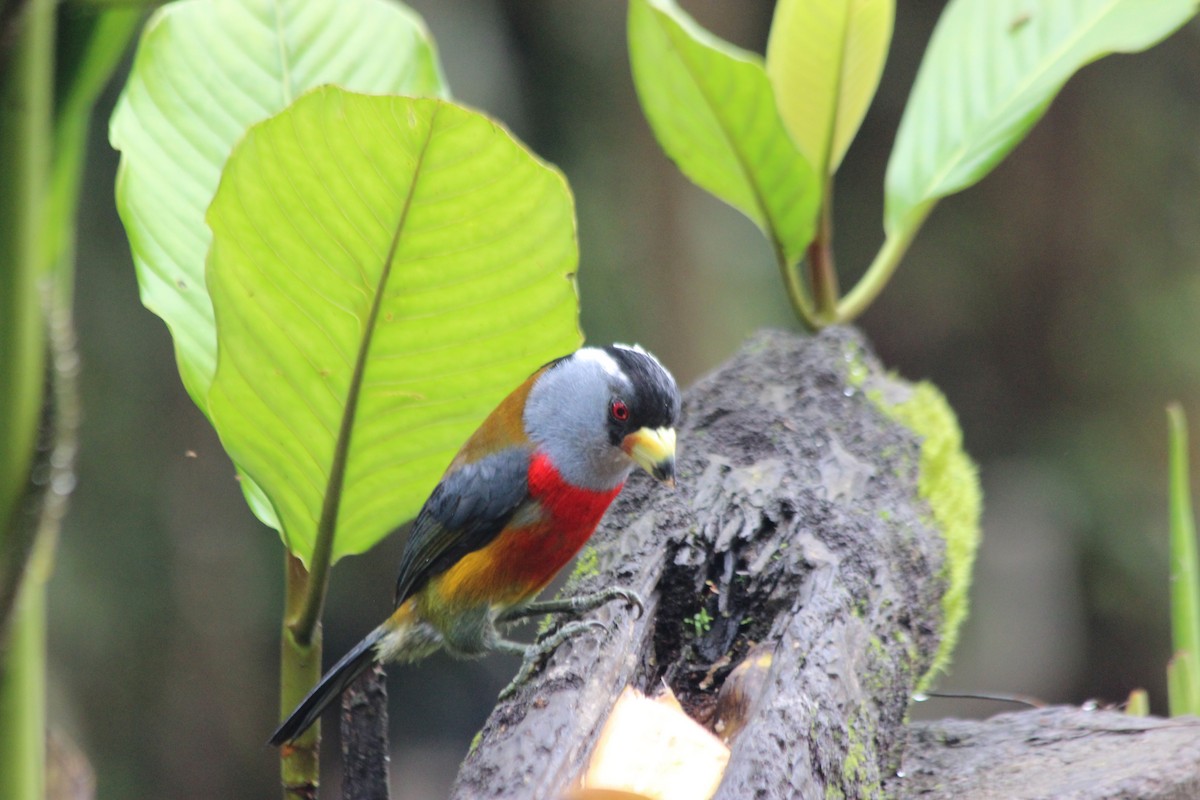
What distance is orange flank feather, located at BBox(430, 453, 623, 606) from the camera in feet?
6.25

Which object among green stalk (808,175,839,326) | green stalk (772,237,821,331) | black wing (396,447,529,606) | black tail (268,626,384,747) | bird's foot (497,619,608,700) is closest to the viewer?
bird's foot (497,619,608,700)

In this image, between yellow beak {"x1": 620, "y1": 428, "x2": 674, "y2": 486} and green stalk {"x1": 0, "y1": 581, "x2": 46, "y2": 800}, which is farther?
yellow beak {"x1": 620, "y1": 428, "x2": 674, "y2": 486}

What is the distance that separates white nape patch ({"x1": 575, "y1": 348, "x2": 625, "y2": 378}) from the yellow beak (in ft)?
0.44

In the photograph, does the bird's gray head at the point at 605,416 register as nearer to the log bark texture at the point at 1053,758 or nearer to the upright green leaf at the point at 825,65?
the log bark texture at the point at 1053,758

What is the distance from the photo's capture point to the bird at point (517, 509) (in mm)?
1903

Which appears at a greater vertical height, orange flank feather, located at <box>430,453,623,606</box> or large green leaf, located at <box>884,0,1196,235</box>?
large green leaf, located at <box>884,0,1196,235</box>

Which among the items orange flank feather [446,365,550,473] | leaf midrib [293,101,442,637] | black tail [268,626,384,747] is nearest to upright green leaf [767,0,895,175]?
orange flank feather [446,365,550,473]

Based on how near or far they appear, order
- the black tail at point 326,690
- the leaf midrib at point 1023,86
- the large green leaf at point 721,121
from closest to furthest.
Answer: the black tail at point 326,690
the large green leaf at point 721,121
the leaf midrib at point 1023,86

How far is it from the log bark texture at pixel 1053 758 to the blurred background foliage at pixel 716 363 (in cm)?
323

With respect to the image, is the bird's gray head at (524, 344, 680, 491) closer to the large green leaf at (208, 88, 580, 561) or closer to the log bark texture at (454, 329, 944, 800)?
the log bark texture at (454, 329, 944, 800)

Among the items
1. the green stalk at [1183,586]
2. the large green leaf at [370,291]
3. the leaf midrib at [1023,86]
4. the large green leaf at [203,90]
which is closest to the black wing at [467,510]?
the large green leaf at [370,291]

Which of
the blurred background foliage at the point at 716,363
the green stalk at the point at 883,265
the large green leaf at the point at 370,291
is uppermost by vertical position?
the large green leaf at the point at 370,291

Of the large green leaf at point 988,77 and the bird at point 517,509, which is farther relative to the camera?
the large green leaf at point 988,77

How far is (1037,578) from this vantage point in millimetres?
5699
